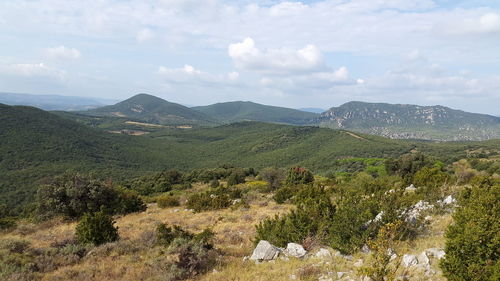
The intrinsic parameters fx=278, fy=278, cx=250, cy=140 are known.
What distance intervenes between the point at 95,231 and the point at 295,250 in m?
7.04

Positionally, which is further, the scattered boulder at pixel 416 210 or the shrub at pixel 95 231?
the shrub at pixel 95 231

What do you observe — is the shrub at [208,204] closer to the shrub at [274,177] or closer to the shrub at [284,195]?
the shrub at [284,195]

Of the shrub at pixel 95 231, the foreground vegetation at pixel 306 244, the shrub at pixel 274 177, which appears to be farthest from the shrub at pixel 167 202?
the shrub at pixel 274 177

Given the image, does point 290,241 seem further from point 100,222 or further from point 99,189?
point 99,189

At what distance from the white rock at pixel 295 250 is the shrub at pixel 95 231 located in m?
6.45

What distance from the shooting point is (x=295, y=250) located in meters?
7.79

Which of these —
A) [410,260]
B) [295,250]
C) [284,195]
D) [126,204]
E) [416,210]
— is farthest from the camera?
[284,195]

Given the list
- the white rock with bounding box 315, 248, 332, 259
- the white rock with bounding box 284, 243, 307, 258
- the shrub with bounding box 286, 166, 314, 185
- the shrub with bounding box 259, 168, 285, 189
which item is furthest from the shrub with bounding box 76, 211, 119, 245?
the shrub with bounding box 286, 166, 314, 185

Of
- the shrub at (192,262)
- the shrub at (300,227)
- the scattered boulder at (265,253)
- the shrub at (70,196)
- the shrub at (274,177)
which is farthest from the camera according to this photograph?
the shrub at (274,177)

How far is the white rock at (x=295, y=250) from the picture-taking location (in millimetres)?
7627

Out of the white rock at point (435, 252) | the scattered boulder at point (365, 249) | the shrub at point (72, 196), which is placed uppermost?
the white rock at point (435, 252)

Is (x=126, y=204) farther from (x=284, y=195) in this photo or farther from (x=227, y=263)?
(x=227, y=263)

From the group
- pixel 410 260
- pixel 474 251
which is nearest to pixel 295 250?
pixel 410 260

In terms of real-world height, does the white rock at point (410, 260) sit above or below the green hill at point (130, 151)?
above
